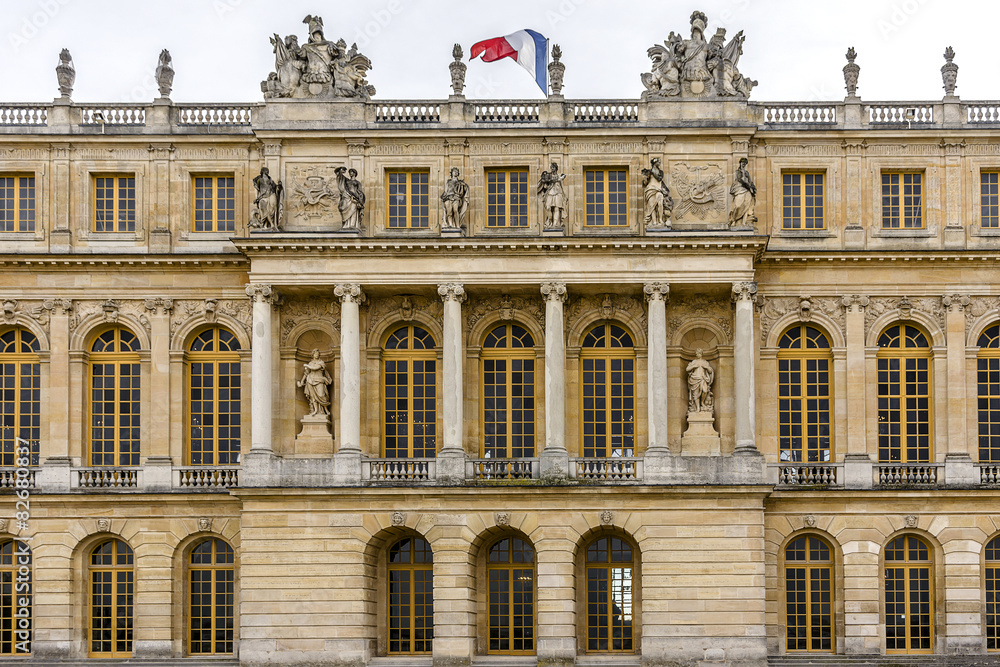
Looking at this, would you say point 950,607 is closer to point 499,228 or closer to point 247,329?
point 499,228

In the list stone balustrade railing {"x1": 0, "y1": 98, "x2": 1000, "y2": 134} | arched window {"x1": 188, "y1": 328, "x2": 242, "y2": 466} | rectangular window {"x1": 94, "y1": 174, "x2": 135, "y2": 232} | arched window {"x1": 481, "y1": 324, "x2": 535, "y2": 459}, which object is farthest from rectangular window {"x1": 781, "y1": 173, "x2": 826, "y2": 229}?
rectangular window {"x1": 94, "y1": 174, "x2": 135, "y2": 232}

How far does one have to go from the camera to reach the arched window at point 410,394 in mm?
42500

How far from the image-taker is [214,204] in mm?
43344

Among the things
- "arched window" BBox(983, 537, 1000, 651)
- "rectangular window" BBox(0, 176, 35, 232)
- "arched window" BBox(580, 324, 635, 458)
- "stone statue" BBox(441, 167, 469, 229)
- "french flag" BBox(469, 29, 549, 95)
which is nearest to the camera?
"arched window" BBox(983, 537, 1000, 651)

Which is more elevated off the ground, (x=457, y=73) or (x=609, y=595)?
(x=457, y=73)

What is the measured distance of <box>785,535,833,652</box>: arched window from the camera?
4166 centimetres

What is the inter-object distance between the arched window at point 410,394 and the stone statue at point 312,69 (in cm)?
768

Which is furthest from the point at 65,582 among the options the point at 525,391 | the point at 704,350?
the point at 704,350

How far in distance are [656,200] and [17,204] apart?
19.8m

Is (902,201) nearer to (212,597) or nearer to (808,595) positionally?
(808,595)

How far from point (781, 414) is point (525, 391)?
309 inches

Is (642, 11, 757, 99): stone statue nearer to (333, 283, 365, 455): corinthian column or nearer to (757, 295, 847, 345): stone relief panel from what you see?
(757, 295, 847, 345): stone relief panel

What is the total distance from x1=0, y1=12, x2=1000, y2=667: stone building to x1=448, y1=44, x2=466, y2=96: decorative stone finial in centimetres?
70

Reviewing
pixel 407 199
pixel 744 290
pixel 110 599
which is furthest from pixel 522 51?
pixel 110 599
